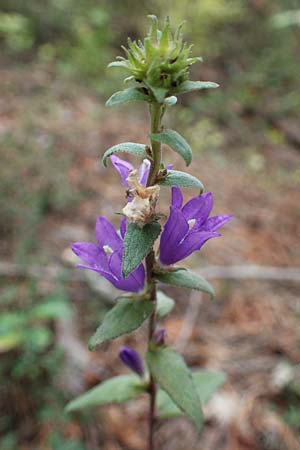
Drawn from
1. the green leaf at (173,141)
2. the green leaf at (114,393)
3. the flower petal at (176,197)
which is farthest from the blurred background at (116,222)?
the green leaf at (173,141)

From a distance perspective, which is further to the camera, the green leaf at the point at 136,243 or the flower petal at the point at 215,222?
the flower petal at the point at 215,222

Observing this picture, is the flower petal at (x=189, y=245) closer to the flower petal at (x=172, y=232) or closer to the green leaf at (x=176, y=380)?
the flower petal at (x=172, y=232)

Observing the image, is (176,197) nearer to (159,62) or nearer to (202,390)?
(159,62)

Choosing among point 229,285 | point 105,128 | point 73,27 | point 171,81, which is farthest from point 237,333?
point 73,27

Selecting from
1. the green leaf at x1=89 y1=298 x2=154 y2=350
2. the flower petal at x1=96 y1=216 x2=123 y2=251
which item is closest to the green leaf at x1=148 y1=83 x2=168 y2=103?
the flower petal at x1=96 y1=216 x2=123 y2=251

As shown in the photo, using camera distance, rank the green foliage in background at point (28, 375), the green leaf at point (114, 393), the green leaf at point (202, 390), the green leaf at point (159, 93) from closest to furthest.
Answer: the green leaf at point (159, 93) < the green leaf at point (114, 393) < the green leaf at point (202, 390) < the green foliage in background at point (28, 375)

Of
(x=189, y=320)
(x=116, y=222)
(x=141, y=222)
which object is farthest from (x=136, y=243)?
(x=116, y=222)

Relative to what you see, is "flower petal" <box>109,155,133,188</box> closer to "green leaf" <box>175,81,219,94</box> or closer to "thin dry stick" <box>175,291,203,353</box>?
"green leaf" <box>175,81,219,94</box>
